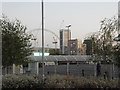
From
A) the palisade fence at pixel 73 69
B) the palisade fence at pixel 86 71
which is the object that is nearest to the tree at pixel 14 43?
the palisade fence at pixel 73 69

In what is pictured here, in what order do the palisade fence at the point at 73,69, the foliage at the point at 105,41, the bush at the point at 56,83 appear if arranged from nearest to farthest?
the bush at the point at 56,83, the foliage at the point at 105,41, the palisade fence at the point at 73,69

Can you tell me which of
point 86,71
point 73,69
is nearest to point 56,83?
point 86,71

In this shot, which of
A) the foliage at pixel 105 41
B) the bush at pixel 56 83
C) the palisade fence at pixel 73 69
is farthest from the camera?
the palisade fence at pixel 73 69

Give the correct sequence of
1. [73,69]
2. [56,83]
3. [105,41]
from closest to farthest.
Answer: [56,83], [105,41], [73,69]

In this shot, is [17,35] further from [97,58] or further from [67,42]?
[67,42]

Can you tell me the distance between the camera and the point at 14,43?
17.4 m

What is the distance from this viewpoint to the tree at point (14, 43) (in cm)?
1712

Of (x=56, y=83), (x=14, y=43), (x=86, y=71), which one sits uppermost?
(x=14, y=43)

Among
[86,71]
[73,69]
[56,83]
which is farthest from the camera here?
[73,69]

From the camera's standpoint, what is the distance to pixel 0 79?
545 inches

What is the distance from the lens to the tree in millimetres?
17125

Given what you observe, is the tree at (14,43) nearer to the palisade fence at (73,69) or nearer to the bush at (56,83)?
the palisade fence at (73,69)

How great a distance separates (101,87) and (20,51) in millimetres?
7013

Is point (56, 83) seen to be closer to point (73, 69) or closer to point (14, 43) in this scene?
point (14, 43)
